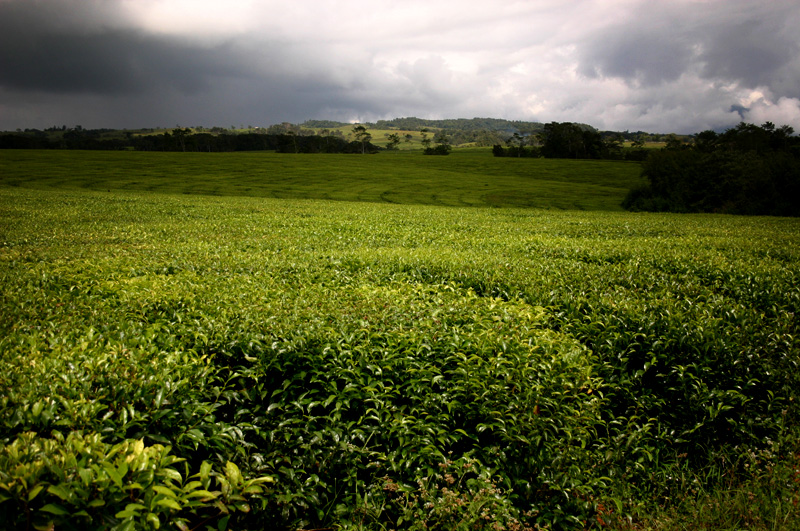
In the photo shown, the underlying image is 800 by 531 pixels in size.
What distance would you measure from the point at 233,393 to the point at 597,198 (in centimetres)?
6152

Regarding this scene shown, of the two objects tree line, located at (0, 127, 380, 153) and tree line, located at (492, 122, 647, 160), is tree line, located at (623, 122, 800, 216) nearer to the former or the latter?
tree line, located at (492, 122, 647, 160)

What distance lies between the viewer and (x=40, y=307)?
7152 mm

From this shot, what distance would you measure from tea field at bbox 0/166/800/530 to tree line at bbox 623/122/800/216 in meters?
42.3

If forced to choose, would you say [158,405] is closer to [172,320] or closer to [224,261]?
[172,320]

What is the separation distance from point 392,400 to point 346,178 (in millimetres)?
70392

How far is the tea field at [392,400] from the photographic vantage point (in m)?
3.84

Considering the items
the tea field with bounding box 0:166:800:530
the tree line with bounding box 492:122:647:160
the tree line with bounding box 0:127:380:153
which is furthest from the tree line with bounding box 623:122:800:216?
the tree line with bounding box 0:127:380:153

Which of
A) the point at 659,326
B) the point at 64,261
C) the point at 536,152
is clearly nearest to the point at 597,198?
the point at 659,326

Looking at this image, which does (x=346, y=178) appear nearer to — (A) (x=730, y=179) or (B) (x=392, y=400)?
(A) (x=730, y=179)

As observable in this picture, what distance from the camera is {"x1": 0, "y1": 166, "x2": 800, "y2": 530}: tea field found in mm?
3838

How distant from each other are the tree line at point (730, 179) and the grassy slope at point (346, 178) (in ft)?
19.3

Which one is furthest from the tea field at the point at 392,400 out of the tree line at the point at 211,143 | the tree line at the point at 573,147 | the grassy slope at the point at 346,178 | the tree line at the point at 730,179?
the tree line at the point at 211,143

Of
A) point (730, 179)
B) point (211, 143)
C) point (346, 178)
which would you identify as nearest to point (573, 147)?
point (346, 178)

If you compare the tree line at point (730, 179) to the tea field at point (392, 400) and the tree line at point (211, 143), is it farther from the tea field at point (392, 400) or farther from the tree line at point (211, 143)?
the tree line at point (211, 143)
